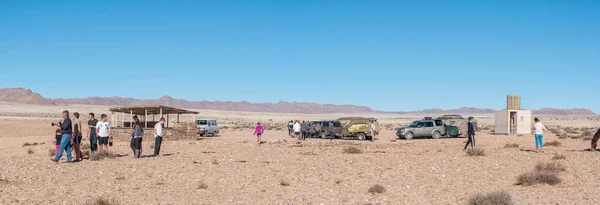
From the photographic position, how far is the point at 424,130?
125 ft

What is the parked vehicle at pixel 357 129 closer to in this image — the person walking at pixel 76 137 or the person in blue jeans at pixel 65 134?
the person walking at pixel 76 137

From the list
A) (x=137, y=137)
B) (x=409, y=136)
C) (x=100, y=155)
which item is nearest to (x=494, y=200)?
(x=137, y=137)

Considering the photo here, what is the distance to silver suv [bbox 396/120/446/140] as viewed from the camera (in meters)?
37.8

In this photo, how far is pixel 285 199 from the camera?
11648mm

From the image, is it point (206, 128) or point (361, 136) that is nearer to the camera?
point (361, 136)

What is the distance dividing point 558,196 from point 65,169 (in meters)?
12.6

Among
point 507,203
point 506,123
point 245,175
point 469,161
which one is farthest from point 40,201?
point 506,123

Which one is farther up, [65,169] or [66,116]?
[66,116]

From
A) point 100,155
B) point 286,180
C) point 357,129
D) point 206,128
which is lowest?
point 286,180

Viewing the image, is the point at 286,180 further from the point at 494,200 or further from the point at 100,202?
the point at 494,200

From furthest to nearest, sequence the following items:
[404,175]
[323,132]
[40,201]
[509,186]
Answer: [323,132] < [404,175] < [509,186] < [40,201]

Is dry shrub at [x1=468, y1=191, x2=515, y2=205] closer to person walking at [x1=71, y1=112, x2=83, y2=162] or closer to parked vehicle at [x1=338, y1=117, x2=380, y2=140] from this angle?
person walking at [x1=71, y1=112, x2=83, y2=162]

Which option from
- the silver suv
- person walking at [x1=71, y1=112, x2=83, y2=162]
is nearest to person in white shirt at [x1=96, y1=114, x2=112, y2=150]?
person walking at [x1=71, y1=112, x2=83, y2=162]

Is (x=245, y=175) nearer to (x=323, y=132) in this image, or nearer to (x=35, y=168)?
(x=35, y=168)
